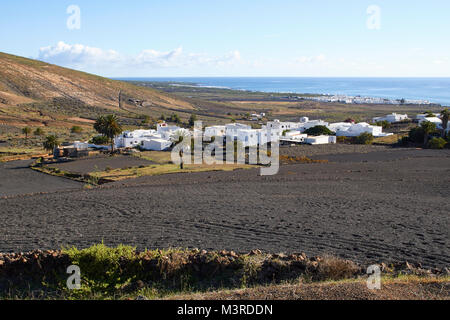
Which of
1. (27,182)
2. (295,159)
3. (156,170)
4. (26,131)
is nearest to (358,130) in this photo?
(295,159)

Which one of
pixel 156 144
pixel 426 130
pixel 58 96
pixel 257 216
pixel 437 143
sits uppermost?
pixel 58 96

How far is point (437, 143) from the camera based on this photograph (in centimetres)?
4819

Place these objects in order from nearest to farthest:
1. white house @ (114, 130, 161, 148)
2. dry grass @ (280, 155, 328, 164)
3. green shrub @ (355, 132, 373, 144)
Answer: dry grass @ (280, 155, 328, 164)
white house @ (114, 130, 161, 148)
green shrub @ (355, 132, 373, 144)

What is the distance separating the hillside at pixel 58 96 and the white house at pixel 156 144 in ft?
93.2

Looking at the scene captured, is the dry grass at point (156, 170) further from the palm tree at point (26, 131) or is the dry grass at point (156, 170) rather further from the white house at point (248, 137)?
the palm tree at point (26, 131)

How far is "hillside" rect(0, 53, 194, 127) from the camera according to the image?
76.1m

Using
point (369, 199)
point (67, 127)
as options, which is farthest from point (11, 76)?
point (369, 199)

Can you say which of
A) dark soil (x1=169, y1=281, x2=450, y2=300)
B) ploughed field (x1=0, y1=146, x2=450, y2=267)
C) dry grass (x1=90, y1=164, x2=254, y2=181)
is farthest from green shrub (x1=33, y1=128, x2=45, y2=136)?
dark soil (x1=169, y1=281, x2=450, y2=300)

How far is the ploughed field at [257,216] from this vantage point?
13117mm
